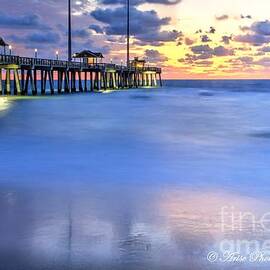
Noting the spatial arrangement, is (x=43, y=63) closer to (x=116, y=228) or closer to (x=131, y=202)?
(x=131, y=202)

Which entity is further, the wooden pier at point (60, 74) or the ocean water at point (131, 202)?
the wooden pier at point (60, 74)

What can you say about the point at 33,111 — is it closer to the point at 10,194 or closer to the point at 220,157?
the point at 220,157

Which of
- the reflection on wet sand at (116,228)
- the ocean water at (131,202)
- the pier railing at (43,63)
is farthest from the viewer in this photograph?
the pier railing at (43,63)

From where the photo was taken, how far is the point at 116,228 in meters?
7.61

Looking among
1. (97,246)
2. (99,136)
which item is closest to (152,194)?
(97,246)

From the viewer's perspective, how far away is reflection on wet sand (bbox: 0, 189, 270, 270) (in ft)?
20.8

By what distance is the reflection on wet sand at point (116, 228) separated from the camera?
20.8 feet

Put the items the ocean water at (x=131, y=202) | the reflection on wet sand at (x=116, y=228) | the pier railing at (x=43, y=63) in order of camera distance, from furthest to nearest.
Answer: 1. the pier railing at (x=43, y=63)
2. the ocean water at (x=131, y=202)
3. the reflection on wet sand at (x=116, y=228)

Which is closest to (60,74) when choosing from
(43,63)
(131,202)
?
(43,63)

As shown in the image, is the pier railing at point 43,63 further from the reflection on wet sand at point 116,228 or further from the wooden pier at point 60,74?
the reflection on wet sand at point 116,228

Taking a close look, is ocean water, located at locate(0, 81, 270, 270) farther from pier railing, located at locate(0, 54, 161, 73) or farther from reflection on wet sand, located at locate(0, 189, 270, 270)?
pier railing, located at locate(0, 54, 161, 73)

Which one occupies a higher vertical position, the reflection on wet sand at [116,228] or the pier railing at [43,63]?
the pier railing at [43,63]

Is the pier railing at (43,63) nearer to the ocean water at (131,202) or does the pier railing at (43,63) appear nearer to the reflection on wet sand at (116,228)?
the ocean water at (131,202)

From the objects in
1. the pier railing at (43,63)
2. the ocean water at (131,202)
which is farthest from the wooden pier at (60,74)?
the ocean water at (131,202)
